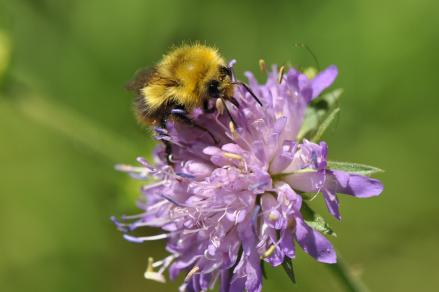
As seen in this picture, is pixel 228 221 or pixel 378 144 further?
pixel 378 144

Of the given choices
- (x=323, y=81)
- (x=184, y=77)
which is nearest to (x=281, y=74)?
(x=323, y=81)

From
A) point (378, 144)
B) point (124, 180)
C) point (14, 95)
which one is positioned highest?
point (14, 95)

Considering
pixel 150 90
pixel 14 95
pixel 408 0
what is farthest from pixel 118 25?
pixel 150 90

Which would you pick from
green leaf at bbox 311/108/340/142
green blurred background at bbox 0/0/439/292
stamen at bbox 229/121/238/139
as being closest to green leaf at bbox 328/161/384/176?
green leaf at bbox 311/108/340/142

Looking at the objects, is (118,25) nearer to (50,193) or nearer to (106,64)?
(106,64)

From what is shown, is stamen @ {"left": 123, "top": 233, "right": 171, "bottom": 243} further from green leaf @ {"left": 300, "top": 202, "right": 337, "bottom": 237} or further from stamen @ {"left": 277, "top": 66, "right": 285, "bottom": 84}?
stamen @ {"left": 277, "top": 66, "right": 285, "bottom": 84}

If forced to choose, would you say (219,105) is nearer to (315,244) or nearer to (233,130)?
(233,130)
